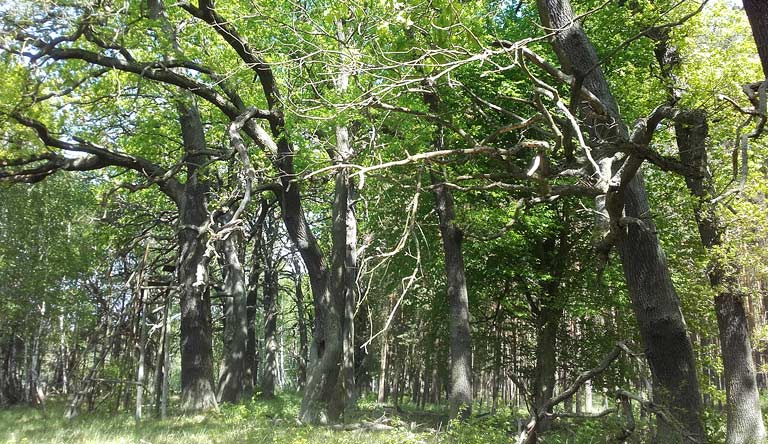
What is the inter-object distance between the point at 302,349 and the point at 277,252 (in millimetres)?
6889

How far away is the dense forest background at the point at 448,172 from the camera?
6.73m

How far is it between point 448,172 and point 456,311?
3540 millimetres

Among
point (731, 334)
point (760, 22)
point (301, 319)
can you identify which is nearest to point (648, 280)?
point (760, 22)

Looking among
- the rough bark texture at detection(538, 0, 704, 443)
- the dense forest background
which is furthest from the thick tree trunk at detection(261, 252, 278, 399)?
the rough bark texture at detection(538, 0, 704, 443)

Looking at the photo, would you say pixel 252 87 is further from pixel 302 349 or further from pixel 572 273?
pixel 302 349

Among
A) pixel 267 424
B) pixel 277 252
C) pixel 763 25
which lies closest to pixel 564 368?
pixel 267 424

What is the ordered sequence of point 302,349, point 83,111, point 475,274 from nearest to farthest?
point 83,111
point 475,274
point 302,349

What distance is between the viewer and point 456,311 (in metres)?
14.6

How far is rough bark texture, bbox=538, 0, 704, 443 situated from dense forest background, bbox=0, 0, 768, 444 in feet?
0.09

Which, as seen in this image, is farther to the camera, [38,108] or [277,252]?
[277,252]

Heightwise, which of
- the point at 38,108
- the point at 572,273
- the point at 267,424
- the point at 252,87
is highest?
the point at 252,87

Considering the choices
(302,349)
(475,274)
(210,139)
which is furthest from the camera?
(302,349)

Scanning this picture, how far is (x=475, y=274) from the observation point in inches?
776

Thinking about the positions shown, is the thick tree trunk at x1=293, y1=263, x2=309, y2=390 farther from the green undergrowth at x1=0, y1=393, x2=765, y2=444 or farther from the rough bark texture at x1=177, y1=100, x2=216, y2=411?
the green undergrowth at x1=0, y1=393, x2=765, y2=444
